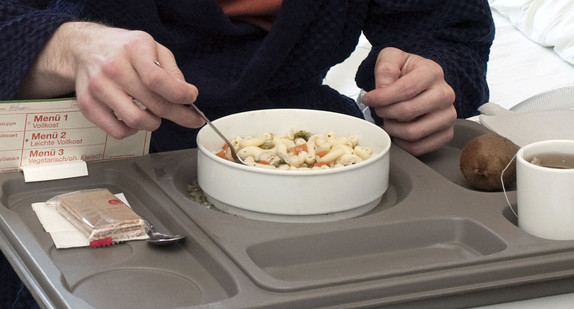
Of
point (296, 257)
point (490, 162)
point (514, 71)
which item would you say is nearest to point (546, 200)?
→ point (490, 162)

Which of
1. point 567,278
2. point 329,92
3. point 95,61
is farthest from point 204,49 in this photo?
point 567,278

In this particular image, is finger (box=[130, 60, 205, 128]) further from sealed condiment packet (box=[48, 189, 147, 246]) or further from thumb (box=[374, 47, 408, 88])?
thumb (box=[374, 47, 408, 88])

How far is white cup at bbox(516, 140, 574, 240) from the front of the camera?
0.97 metres

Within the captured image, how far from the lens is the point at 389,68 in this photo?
4.27ft

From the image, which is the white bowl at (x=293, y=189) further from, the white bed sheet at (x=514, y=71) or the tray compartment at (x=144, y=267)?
the white bed sheet at (x=514, y=71)

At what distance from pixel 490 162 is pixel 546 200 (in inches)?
6.9

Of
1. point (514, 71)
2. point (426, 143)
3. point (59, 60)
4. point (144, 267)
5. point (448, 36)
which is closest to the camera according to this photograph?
point (144, 267)

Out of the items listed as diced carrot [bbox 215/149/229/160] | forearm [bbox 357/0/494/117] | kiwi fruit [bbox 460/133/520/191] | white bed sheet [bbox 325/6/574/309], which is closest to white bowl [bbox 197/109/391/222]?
diced carrot [bbox 215/149/229/160]

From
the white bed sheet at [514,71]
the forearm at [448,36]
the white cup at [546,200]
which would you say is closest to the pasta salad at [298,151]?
the white cup at [546,200]

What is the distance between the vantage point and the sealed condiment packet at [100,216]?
100cm

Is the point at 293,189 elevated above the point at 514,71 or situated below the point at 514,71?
above

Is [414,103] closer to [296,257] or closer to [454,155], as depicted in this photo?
[454,155]

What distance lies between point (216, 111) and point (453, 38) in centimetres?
40

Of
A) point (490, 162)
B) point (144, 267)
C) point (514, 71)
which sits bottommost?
point (514, 71)
